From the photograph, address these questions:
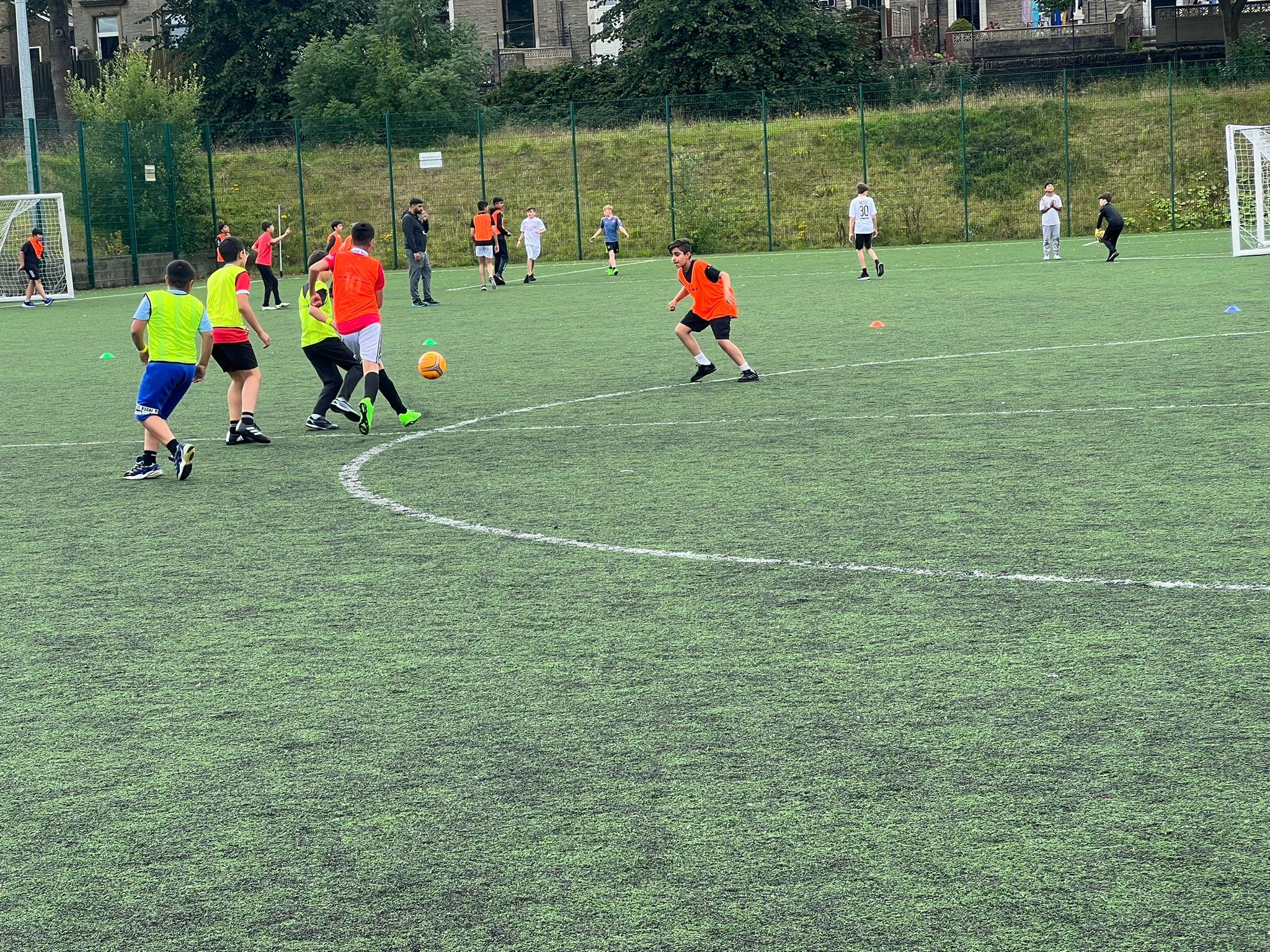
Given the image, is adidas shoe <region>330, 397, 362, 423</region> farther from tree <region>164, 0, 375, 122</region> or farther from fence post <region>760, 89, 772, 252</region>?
tree <region>164, 0, 375, 122</region>

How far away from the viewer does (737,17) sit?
174 ft

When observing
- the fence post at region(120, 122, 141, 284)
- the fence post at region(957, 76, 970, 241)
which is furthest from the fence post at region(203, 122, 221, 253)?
the fence post at region(957, 76, 970, 241)

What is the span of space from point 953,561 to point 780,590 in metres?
0.91

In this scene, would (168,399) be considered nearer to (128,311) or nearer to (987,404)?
(987,404)

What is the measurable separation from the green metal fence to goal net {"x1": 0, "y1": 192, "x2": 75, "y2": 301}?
24.9 feet

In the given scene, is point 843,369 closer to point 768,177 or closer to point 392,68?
point 768,177

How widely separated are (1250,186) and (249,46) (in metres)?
38.1

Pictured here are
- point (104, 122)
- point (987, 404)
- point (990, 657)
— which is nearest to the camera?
point (990, 657)

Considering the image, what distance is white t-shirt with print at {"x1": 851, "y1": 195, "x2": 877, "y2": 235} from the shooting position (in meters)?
29.1

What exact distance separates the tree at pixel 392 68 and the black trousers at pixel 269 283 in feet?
78.5

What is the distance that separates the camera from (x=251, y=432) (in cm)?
1275

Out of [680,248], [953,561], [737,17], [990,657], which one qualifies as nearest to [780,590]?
[953,561]

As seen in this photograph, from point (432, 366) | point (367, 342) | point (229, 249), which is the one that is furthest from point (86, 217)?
point (229, 249)

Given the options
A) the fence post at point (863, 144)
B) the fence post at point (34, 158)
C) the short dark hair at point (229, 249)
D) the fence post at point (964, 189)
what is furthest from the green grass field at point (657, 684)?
the fence post at point (863, 144)
